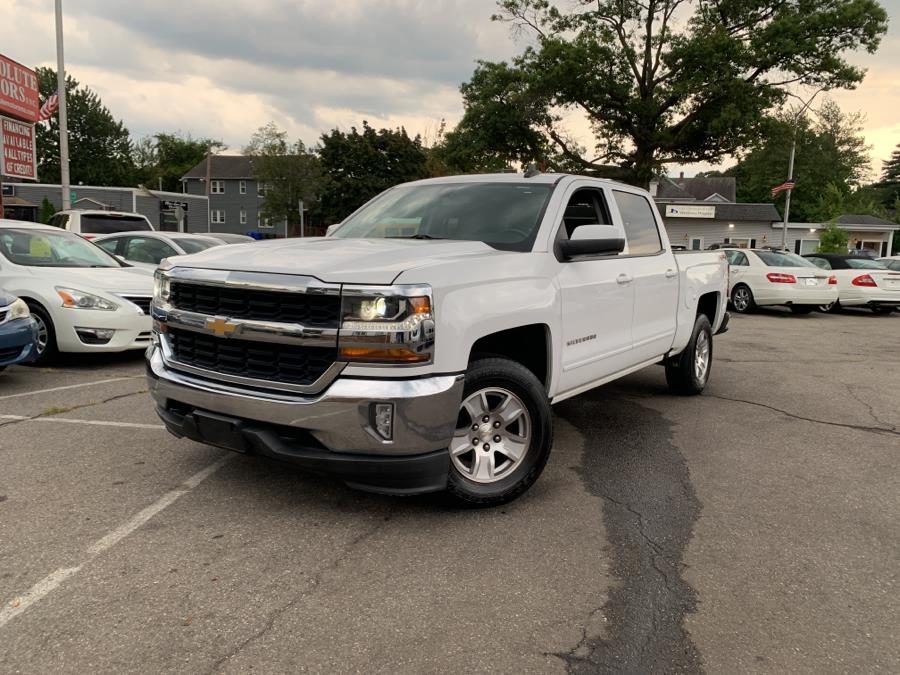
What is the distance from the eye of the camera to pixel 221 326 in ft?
11.7

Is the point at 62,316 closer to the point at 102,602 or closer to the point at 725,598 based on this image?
the point at 102,602

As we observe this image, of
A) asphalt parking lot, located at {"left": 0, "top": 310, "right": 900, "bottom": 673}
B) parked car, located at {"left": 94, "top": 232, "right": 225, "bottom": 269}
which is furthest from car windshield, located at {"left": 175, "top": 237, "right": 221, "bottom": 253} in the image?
asphalt parking lot, located at {"left": 0, "top": 310, "right": 900, "bottom": 673}

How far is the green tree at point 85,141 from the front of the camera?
74562mm

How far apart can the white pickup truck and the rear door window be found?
0.51 metres

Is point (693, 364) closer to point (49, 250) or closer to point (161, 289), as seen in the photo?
point (161, 289)

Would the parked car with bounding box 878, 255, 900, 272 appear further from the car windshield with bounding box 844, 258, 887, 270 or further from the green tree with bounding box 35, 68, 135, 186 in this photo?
the green tree with bounding box 35, 68, 135, 186

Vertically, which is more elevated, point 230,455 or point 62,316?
point 62,316

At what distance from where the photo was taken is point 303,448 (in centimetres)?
337

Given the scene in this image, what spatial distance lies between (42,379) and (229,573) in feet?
17.0

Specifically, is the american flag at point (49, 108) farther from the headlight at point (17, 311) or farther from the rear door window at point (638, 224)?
the rear door window at point (638, 224)

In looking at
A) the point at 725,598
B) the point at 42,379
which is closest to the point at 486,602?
the point at 725,598

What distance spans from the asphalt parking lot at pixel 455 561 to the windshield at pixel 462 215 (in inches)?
62.7

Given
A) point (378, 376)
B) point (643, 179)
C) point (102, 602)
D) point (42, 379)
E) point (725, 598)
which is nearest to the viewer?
point (102, 602)

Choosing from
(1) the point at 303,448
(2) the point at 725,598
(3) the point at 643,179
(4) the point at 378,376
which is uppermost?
(3) the point at 643,179
